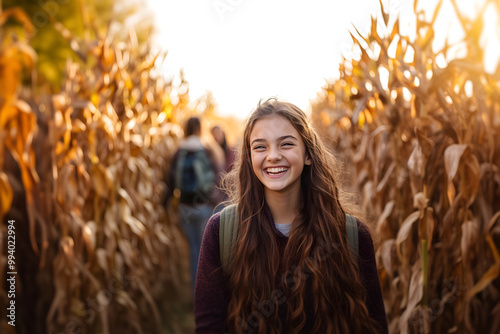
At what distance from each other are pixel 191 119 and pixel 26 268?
2.08 m

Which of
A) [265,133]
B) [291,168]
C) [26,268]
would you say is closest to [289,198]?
[291,168]

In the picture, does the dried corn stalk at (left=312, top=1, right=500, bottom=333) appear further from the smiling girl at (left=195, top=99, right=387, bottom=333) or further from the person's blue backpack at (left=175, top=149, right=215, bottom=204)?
the person's blue backpack at (left=175, top=149, right=215, bottom=204)

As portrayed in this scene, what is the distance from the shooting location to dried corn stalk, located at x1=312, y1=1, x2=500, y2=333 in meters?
1.91

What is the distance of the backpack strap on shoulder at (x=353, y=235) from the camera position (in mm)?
1431

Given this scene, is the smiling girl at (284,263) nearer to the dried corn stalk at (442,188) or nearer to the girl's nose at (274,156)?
the girl's nose at (274,156)

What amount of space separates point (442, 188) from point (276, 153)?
1064mm

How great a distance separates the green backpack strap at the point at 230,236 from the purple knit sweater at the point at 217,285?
0.05 feet

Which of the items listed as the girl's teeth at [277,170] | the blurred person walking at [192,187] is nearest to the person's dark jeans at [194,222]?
the blurred person walking at [192,187]

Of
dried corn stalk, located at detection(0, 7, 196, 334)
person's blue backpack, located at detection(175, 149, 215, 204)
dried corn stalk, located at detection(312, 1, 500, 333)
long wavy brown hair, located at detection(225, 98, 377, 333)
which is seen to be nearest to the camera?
long wavy brown hair, located at detection(225, 98, 377, 333)

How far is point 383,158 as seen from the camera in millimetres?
2287

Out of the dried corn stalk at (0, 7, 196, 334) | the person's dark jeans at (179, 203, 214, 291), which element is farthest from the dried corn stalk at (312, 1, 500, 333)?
the person's dark jeans at (179, 203, 214, 291)

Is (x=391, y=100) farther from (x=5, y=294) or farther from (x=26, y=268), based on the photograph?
(x=26, y=268)

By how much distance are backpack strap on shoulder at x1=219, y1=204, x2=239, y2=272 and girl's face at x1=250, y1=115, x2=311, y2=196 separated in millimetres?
181

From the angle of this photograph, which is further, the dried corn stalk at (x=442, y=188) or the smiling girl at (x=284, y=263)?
the dried corn stalk at (x=442, y=188)
